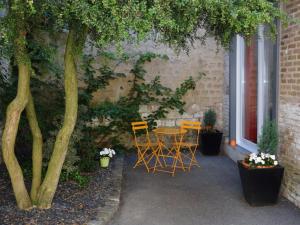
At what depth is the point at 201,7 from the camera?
3.19m

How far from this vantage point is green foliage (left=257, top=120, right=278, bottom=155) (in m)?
4.71

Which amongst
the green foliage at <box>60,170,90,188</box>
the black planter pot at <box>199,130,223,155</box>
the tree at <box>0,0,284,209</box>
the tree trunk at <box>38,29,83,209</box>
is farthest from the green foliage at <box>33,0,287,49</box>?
the black planter pot at <box>199,130,223,155</box>

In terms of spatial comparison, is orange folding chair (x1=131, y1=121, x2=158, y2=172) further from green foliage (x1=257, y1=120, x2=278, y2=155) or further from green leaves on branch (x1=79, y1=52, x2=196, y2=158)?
green foliage (x1=257, y1=120, x2=278, y2=155)

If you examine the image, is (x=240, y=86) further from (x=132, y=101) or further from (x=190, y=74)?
(x=132, y=101)

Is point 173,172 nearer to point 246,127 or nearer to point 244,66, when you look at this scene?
point 246,127

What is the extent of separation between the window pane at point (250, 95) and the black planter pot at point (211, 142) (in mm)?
706

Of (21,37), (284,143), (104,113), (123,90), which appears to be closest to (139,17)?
(21,37)

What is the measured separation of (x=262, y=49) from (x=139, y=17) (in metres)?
3.13

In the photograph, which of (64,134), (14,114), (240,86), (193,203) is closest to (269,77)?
(240,86)

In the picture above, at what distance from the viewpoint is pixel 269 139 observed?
15.6 feet

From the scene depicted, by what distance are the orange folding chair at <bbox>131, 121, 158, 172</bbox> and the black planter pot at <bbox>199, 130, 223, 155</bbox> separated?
964mm

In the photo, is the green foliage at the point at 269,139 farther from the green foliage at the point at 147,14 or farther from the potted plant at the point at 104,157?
the potted plant at the point at 104,157

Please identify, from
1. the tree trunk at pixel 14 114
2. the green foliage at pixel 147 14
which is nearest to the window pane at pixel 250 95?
the green foliage at pixel 147 14

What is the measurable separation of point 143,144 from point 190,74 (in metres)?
2.17
